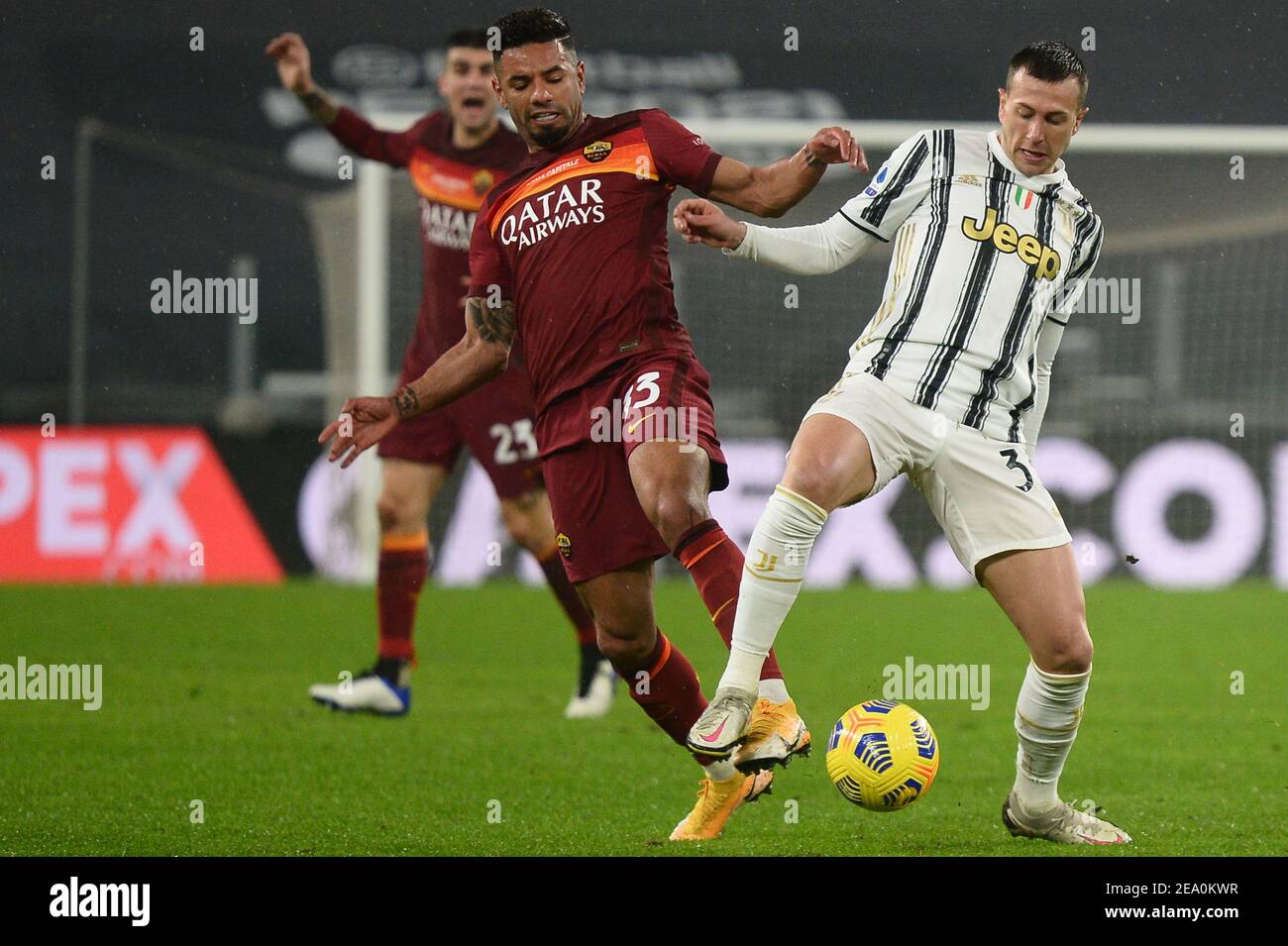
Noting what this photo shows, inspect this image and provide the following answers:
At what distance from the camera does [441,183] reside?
7.11m

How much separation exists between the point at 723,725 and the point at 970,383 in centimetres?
105

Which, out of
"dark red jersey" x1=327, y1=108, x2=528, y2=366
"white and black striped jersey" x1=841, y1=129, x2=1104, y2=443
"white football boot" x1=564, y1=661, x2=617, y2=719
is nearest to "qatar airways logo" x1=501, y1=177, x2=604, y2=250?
"white and black striped jersey" x1=841, y1=129, x2=1104, y2=443

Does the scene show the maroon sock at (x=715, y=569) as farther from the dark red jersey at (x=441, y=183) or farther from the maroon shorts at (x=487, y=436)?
the dark red jersey at (x=441, y=183)

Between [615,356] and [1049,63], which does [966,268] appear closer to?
[1049,63]

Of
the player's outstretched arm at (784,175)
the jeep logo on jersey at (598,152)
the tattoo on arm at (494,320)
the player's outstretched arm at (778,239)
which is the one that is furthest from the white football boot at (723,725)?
the jeep logo on jersey at (598,152)

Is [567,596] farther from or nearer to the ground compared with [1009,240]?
nearer to the ground

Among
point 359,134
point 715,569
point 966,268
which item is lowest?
point 715,569

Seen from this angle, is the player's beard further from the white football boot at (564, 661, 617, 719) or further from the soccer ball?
the white football boot at (564, 661, 617, 719)

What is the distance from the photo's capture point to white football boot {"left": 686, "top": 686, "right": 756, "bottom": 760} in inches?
153

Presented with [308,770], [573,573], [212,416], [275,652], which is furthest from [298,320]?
[573,573]

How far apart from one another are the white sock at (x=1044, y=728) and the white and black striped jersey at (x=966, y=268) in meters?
0.61

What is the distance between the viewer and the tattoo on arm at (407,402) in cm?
477

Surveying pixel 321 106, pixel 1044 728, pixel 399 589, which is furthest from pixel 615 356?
pixel 321 106

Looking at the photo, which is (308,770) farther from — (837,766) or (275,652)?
(275,652)
